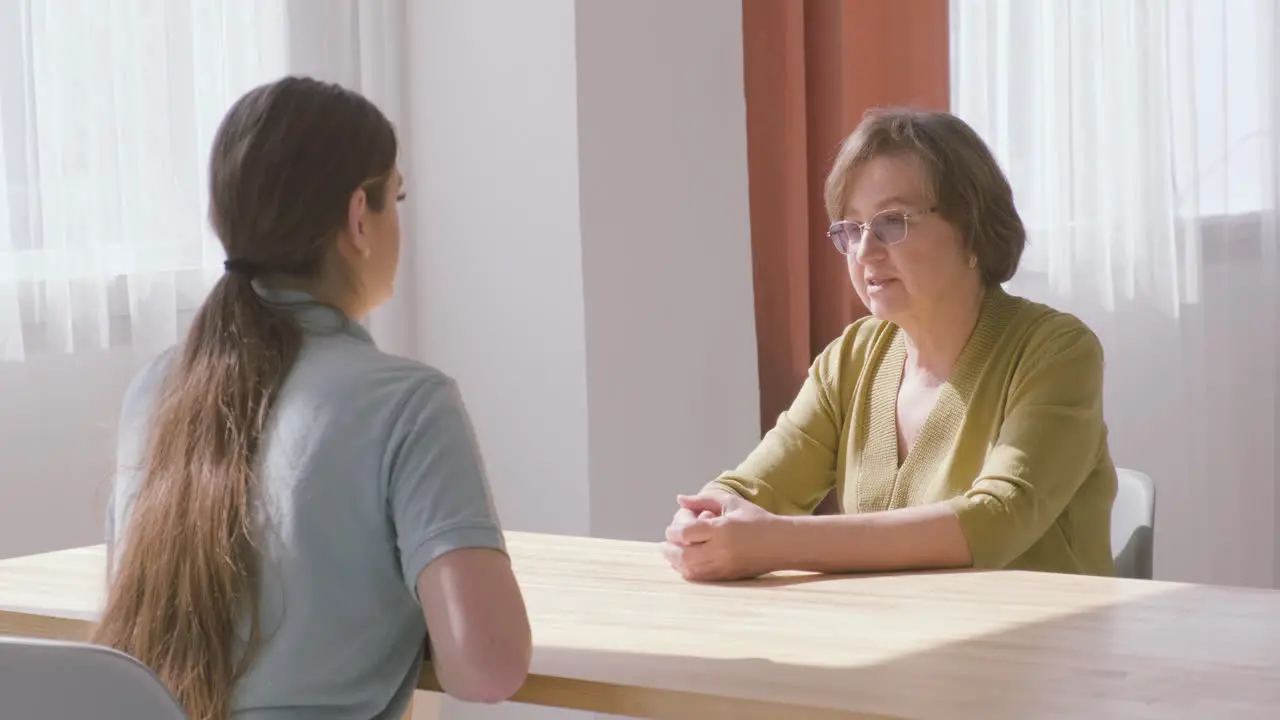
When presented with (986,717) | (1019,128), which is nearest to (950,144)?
(986,717)

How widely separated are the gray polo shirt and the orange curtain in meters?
2.33

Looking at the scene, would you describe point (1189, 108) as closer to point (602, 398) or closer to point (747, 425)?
point (747, 425)

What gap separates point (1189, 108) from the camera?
145 inches

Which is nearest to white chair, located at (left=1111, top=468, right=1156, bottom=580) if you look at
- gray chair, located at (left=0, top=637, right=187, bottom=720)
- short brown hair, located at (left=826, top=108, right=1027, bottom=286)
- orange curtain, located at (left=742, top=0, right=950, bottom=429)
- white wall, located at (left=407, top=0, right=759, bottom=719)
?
short brown hair, located at (left=826, top=108, right=1027, bottom=286)

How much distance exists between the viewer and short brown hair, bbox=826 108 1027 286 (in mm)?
2312

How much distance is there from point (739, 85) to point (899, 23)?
464 mm

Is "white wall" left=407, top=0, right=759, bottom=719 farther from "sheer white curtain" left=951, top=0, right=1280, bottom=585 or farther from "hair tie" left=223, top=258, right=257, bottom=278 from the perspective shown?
"hair tie" left=223, top=258, right=257, bottom=278

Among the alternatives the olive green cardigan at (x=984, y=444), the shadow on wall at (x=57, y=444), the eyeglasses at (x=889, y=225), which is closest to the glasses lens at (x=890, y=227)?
the eyeglasses at (x=889, y=225)

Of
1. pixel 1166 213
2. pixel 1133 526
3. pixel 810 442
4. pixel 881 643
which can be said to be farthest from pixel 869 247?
pixel 1166 213

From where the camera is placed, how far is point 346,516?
1.45 metres

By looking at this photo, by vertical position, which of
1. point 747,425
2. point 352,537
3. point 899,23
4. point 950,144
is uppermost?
point 899,23

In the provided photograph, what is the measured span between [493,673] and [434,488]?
16cm

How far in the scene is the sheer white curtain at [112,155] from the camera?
283 centimetres

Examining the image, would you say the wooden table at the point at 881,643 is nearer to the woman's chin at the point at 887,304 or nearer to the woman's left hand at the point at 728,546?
the woman's left hand at the point at 728,546
